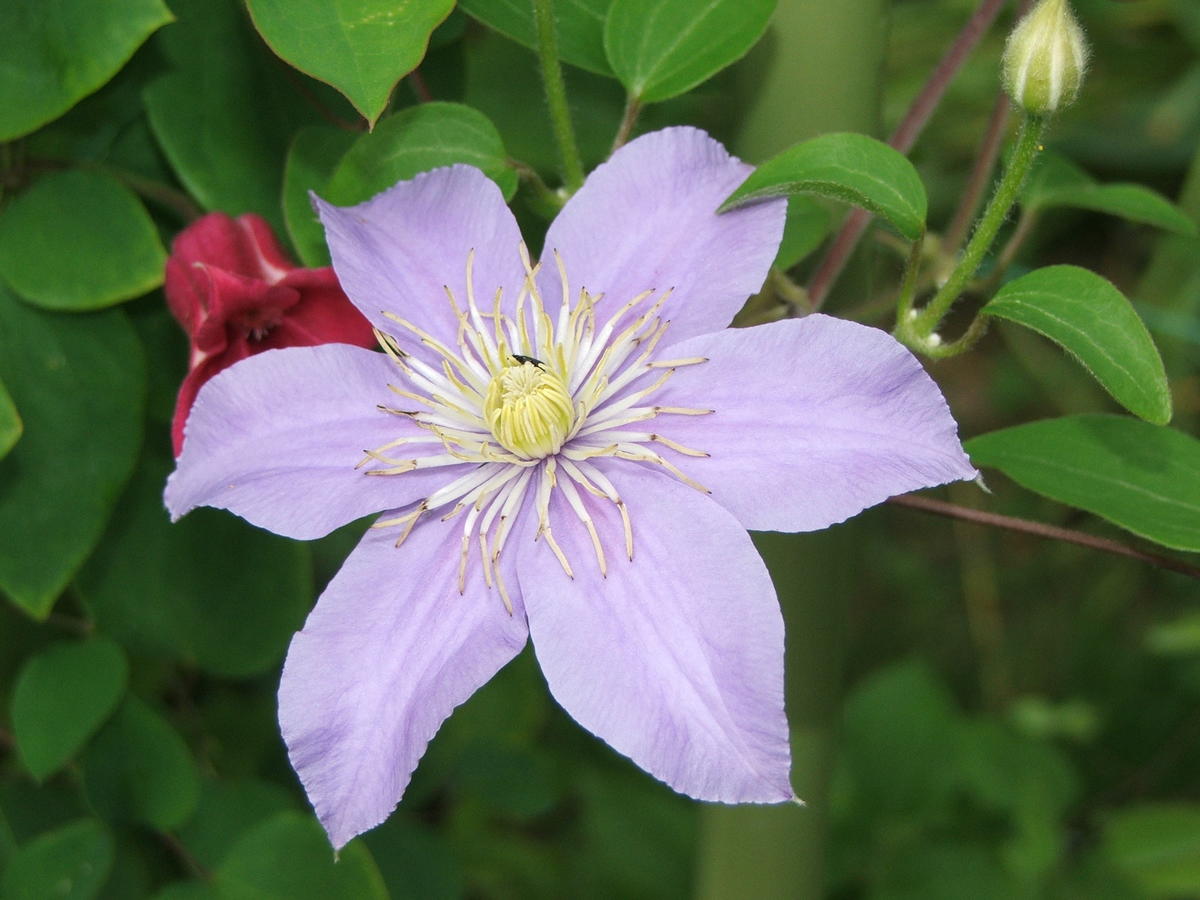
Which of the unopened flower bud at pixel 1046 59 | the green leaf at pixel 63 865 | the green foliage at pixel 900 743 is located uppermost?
the unopened flower bud at pixel 1046 59

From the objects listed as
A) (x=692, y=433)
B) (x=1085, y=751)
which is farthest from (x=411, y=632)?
(x=1085, y=751)

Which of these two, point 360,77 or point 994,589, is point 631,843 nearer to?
point 994,589

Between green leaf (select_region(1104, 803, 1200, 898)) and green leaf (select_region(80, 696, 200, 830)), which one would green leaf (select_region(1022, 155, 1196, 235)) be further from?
green leaf (select_region(1104, 803, 1200, 898))

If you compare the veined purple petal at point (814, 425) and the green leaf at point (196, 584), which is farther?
the green leaf at point (196, 584)

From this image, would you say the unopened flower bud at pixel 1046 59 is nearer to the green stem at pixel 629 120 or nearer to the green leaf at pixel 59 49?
the green stem at pixel 629 120

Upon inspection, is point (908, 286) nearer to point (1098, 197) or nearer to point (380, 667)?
point (1098, 197)

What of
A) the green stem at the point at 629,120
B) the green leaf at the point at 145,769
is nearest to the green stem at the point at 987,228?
the green stem at the point at 629,120

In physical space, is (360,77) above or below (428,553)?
above
